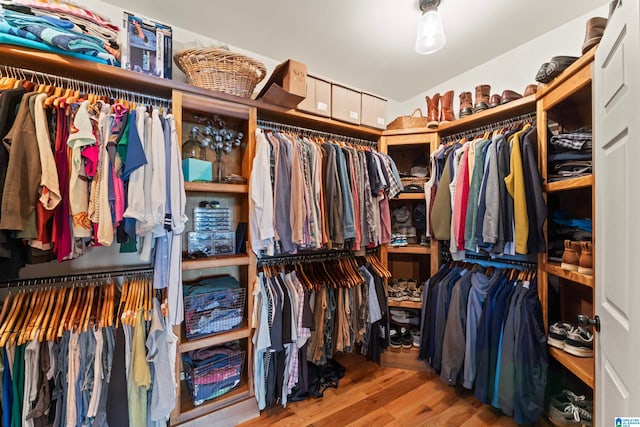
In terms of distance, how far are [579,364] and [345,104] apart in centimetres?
207

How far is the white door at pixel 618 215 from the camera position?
2.33ft

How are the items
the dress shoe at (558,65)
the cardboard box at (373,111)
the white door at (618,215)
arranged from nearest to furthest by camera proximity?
the white door at (618,215), the dress shoe at (558,65), the cardboard box at (373,111)

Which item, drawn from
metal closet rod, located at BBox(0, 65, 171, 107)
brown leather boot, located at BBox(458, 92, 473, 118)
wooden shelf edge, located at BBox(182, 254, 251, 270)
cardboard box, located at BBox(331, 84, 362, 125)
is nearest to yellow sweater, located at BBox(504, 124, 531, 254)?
brown leather boot, located at BBox(458, 92, 473, 118)

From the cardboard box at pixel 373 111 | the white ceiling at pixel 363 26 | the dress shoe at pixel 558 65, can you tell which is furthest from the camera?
the cardboard box at pixel 373 111

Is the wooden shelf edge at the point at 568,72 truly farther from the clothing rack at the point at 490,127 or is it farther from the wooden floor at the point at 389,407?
the wooden floor at the point at 389,407

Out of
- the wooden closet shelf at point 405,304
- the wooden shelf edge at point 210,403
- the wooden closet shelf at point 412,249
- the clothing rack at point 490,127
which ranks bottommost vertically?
the wooden shelf edge at point 210,403

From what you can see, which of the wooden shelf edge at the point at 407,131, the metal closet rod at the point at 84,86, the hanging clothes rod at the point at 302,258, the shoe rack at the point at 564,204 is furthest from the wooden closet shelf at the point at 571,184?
the metal closet rod at the point at 84,86

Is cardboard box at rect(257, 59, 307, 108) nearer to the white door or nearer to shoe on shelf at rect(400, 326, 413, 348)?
the white door

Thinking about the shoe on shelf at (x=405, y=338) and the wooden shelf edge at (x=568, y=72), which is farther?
the shoe on shelf at (x=405, y=338)

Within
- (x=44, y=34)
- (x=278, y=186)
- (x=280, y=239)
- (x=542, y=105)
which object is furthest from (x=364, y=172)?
(x=44, y=34)

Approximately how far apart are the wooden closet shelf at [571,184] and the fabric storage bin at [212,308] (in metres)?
1.94

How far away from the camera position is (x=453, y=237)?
180 cm

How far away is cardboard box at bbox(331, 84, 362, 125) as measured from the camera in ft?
6.30

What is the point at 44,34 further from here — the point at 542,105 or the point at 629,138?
the point at 542,105
